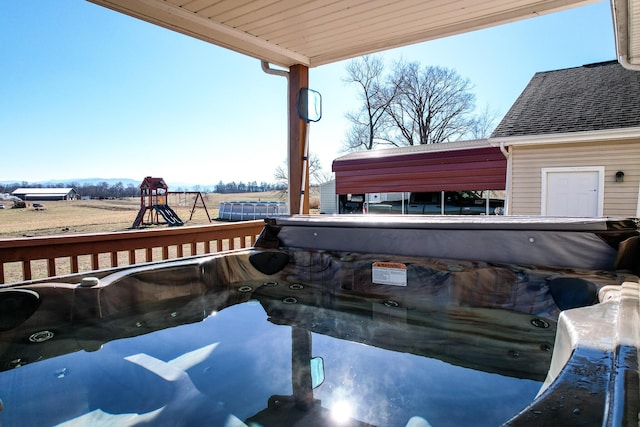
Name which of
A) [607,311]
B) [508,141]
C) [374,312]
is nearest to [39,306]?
[374,312]

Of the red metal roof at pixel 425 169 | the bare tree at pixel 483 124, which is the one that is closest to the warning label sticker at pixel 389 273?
the red metal roof at pixel 425 169

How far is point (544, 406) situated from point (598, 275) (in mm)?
1245

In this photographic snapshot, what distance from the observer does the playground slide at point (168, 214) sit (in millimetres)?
13344

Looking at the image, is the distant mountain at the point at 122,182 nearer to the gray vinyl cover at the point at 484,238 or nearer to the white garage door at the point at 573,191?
the gray vinyl cover at the point at 484,238

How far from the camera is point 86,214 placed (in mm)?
10266

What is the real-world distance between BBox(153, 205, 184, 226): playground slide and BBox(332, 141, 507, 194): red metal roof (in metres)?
7.28

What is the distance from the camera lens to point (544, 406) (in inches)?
19.4

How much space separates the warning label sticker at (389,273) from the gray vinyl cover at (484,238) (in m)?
0.11

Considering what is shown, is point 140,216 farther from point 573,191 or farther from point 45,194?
point 573,191

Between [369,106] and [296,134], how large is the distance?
12.7 metres

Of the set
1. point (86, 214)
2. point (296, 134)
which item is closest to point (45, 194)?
point (86, 214)

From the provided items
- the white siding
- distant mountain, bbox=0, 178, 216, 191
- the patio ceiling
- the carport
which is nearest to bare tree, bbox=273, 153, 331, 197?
distant mountain, bbox=0, 178, 216, 191

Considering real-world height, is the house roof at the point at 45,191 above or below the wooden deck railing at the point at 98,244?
above

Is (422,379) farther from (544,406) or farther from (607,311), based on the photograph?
(544,406)
